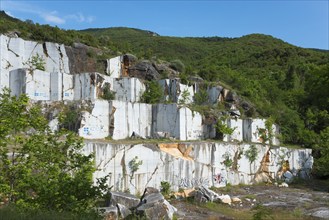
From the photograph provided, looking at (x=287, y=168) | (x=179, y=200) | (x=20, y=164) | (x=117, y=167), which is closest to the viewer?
(x=20, y=164)

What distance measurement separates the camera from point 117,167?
16.0 metres

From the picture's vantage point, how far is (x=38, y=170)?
26.6ft

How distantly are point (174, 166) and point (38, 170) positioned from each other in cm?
1085

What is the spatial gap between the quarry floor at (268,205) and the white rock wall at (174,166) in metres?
1.01

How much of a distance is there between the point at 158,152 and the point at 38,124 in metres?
9.94

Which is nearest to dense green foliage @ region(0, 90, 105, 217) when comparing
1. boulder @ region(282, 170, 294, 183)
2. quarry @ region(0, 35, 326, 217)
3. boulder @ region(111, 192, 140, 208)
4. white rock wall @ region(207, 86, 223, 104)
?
boulder @ region(111, 192, 140, 208)

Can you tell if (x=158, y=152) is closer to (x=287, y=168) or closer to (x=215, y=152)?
(x=215, y=152)

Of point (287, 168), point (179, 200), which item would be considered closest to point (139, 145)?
point (179, 200)

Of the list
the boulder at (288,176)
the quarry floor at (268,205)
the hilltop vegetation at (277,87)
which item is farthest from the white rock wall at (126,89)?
the boulder at (288,176)

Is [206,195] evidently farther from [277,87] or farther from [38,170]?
[277,87]

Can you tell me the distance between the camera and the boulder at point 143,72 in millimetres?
31625

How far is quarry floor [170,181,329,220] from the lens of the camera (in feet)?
47.7

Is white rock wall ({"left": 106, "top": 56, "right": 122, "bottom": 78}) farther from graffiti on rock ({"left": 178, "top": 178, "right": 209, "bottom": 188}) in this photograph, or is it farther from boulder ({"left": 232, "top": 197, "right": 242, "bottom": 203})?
boulder ({"left": 232, "top": 197, "right": 242, "bottom": 203})

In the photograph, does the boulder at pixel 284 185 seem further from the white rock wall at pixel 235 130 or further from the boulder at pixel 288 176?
the white rock wall at pixel 235 130
